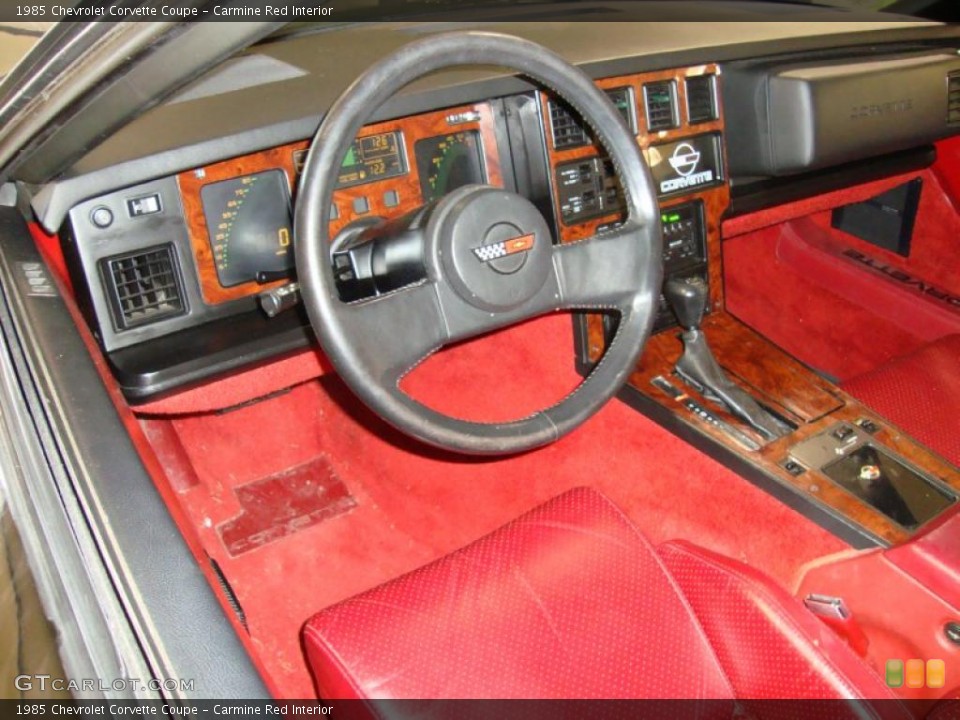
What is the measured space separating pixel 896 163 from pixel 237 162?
1.93m

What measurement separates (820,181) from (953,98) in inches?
14.9

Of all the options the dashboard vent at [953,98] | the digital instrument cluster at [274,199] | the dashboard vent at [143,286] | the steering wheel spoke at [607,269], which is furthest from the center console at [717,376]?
the dashboard vent at [143,286]

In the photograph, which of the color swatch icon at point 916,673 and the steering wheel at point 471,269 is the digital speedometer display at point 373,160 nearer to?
the steering wheel at point 471,269

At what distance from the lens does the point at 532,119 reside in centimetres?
172

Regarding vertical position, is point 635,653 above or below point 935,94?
below

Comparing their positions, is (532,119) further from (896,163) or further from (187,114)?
(896,163)

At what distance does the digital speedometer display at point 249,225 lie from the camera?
148 centimetres

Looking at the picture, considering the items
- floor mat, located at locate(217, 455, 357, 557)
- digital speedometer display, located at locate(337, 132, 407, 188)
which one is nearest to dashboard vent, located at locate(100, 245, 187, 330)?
digital speedometer display, located at locate(337, 132, 407, 188)

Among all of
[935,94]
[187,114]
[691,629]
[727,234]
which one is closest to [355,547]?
[691,629]

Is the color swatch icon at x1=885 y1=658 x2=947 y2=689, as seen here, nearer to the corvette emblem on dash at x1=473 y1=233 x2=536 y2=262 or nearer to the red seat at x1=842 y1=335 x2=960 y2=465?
the red seat at x1=842 y1=335 x2=960 y2=465

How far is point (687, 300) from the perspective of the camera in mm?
1715

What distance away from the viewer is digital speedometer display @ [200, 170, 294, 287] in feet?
4.84

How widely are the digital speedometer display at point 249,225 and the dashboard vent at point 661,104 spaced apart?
33.1 inches

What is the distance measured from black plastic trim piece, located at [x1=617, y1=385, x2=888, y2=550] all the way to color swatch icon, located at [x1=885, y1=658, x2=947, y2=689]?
20cm
